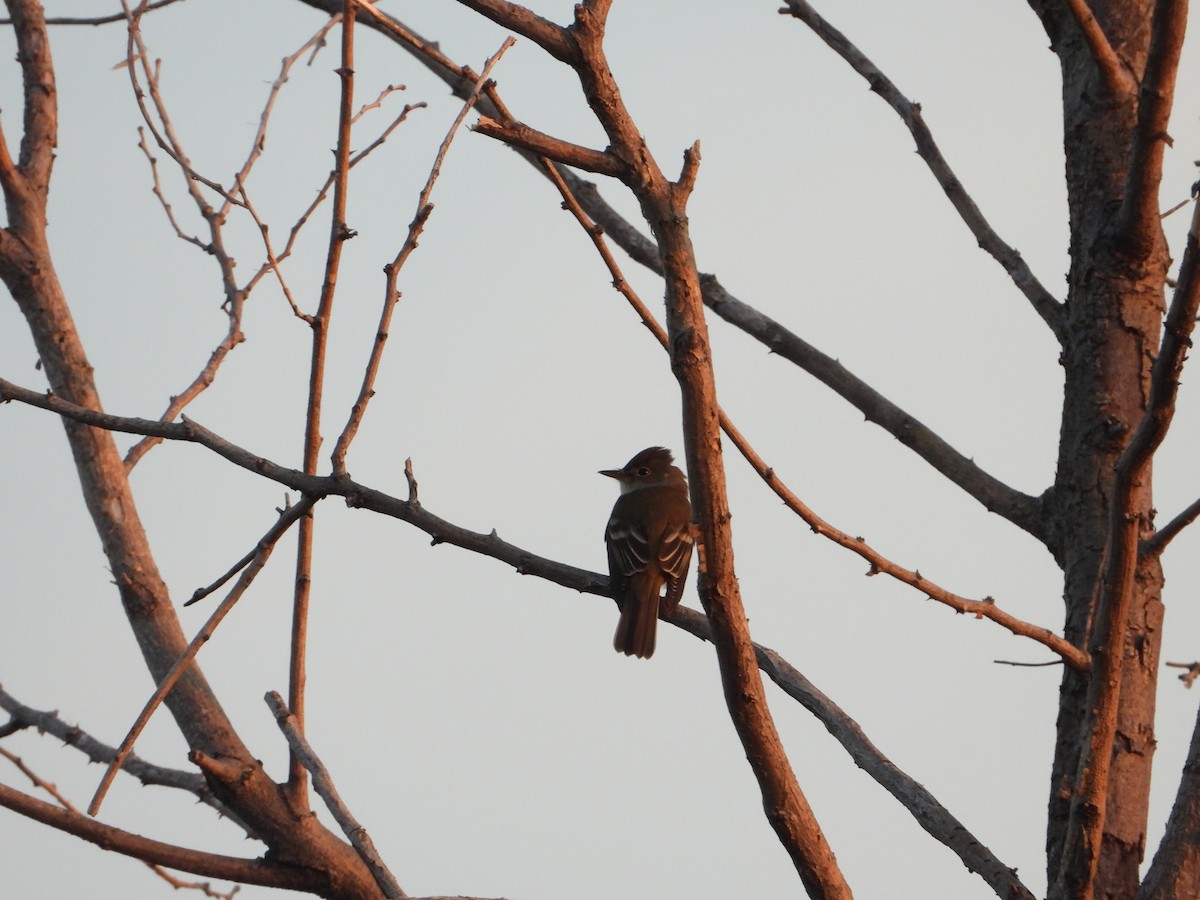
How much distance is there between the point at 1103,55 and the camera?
422cm

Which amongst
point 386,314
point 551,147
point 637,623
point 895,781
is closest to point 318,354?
point 386,314

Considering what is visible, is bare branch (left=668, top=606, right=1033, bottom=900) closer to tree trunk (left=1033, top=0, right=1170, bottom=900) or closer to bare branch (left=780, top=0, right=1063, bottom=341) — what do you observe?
tree trunk (left=1033, top=0, right=1170, bottom=900)

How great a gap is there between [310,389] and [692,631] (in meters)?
1.57

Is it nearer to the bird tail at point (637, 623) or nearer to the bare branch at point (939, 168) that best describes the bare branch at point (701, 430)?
the bare branch at point (939, 168)

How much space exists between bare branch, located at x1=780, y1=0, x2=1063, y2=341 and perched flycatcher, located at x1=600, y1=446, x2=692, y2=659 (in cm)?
162

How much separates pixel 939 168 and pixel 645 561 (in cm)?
244

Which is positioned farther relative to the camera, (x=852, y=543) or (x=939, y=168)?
(x=939, y=168)

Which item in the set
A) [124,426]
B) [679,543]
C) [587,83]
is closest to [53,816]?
[124,426]

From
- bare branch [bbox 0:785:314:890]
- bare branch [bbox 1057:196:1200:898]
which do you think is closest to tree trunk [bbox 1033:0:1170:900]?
bare branch [bbox 1057:196:1200:898]

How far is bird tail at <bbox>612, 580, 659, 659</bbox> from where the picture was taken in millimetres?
6344

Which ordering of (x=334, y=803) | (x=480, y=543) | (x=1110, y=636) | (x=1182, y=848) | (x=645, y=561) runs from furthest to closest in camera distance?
(x=645, y=561)
(x=480, y=543)
(x=334, y=803)
(x=1182, y=848)
(x=1110, y=636)

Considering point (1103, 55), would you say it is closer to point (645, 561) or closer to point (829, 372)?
point (829, 372)

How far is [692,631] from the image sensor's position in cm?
446

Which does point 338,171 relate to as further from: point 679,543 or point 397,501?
point 679,543
